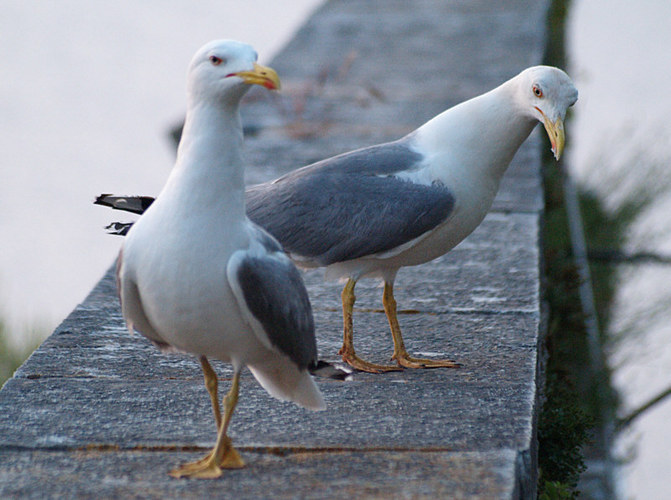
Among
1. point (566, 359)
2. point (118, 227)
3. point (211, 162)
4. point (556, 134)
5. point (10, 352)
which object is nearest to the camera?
point (211, 162)

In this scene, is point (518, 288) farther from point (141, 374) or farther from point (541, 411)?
point (141, 374)

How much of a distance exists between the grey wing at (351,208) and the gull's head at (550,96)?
36 centimetres

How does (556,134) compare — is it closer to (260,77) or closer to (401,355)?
(401,355)

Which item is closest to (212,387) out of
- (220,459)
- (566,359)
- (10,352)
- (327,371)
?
(220,459)

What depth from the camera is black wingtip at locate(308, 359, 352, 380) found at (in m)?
2.49

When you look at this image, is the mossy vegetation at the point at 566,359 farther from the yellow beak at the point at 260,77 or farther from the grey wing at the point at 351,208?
the yellow beak at the point at 260,77

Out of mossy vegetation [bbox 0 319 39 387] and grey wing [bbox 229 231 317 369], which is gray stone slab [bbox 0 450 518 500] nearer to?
grey wing [bbox 229 231 317 369]

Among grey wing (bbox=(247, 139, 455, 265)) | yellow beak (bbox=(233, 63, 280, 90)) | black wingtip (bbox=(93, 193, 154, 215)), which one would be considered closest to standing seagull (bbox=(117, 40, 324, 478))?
yellow beak (bbox=(233, 63, 280, 90))

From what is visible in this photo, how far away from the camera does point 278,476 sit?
2.24 meters

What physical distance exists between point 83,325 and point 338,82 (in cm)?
384

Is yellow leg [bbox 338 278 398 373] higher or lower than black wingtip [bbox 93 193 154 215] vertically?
lower

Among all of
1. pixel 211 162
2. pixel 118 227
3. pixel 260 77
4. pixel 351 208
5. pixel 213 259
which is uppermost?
pixel 260 77

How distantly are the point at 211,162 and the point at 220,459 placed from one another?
672 millimetres

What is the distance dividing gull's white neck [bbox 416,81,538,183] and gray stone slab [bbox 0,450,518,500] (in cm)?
104
